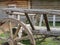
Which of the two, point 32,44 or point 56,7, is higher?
point 32,44

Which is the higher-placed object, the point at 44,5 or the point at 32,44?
the point at 32,44

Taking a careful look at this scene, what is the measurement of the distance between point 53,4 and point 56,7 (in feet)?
0.87

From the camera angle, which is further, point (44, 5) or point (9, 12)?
point (44, 5)

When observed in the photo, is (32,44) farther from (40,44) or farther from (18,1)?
(18,1)

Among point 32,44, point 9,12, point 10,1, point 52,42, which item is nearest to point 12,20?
point 9,12

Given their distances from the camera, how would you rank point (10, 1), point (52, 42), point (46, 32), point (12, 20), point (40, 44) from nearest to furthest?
point (12, 20) < point (46, 32) < point (40, 44) < point (52, 42) < point (10, 1)

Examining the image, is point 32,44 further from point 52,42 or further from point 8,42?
point 52,42

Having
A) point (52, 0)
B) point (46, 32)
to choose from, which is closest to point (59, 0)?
point (52, 0)

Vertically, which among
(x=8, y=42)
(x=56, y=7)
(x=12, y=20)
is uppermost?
(x=12, y=20)

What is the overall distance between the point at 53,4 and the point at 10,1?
2.36 m

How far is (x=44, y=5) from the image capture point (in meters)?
12.7

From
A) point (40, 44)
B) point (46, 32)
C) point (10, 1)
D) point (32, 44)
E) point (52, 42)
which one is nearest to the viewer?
point (32, 44)

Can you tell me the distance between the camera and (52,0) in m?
12.9

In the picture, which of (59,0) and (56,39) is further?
(59,0)
